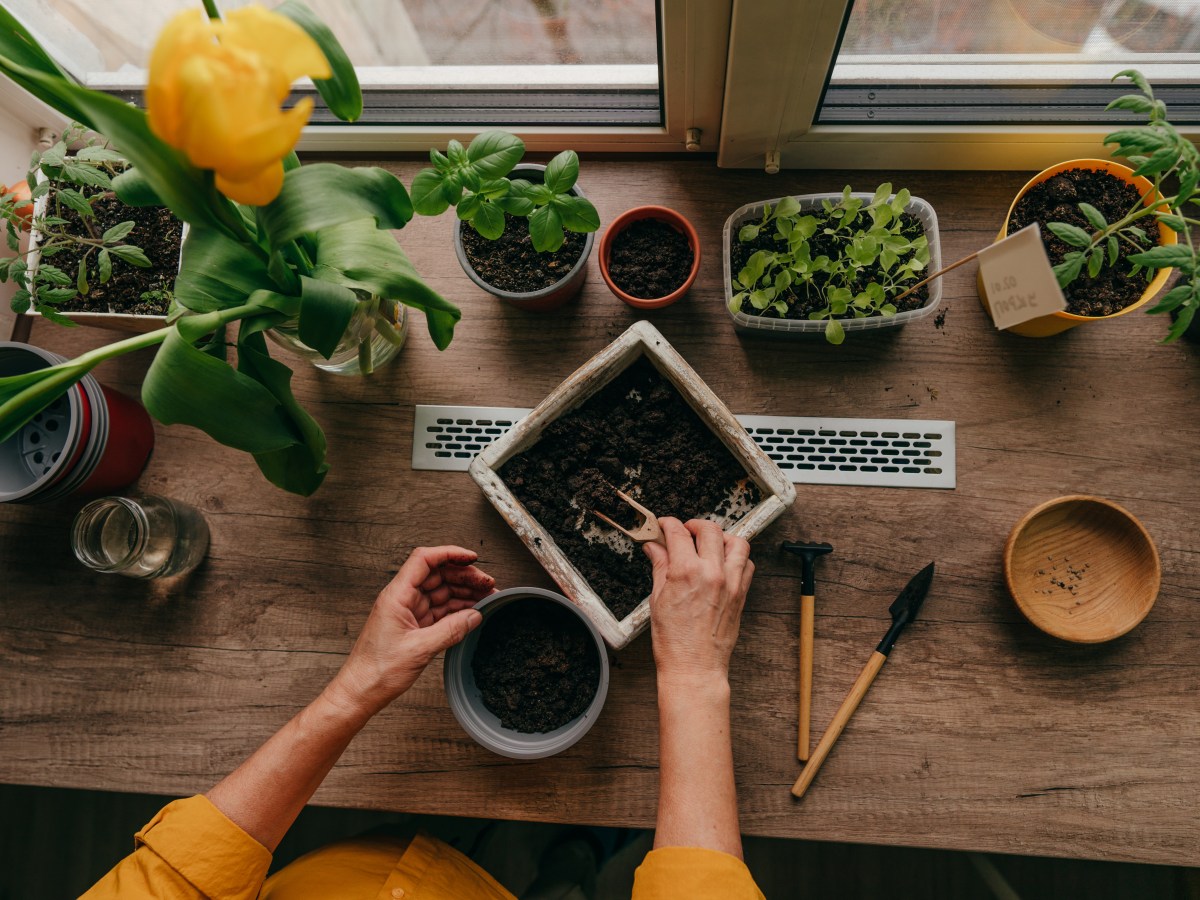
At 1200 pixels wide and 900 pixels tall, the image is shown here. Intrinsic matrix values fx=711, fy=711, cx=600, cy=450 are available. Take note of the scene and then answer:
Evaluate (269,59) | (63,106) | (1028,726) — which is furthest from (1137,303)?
(63,106)

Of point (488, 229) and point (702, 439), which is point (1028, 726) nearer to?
point (702, 439)

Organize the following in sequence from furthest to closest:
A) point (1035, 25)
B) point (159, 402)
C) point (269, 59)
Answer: point (1035, 25) → point (159, 402) → point (269, 59)

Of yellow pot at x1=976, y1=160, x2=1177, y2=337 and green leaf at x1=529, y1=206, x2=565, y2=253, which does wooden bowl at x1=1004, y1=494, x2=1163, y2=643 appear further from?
green leaf at x1=529, y1=206, x2=565, y2=253

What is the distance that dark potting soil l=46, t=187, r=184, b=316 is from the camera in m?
1.02

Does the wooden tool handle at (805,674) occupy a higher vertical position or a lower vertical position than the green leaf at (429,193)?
lower

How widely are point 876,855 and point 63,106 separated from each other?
196 cm

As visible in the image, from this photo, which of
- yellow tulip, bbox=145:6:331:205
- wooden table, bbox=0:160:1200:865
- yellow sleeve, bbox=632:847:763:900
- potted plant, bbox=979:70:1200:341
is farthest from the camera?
wooden table, bbox=0:160:1200:865

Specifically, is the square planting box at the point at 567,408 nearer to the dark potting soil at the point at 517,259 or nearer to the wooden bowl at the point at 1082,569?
the dark potting soil at the point at 517,259

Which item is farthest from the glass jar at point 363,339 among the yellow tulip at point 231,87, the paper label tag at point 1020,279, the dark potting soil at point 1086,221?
the dark potting soil at point 1086,221

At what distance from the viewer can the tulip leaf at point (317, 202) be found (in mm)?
667

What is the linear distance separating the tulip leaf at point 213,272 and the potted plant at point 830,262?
0.59 metres

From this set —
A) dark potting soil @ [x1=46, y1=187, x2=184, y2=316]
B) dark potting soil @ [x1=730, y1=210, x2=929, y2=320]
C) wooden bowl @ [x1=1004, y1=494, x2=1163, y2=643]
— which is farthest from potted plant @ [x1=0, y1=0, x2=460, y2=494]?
wooden bowl @ [x1=1004, y1=494, x2=1163, y2=643]

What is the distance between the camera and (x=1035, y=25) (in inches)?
38.1

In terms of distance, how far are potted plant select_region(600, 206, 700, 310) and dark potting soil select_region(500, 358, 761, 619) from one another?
11cm
